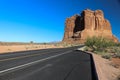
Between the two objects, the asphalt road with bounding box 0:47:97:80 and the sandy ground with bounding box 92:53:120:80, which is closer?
the asphalt road with bounding box 0:47:97:80

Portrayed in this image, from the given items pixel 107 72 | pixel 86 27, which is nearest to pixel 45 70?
pixel 107 72

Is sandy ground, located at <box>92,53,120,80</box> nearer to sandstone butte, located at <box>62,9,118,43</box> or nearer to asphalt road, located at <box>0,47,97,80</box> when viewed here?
asphalt road, located at <box>0,47,97,80</box>

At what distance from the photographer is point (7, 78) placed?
9867 millimetres

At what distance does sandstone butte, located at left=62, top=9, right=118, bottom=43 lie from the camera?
16662cm

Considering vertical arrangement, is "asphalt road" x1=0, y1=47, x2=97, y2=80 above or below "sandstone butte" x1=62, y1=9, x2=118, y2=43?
below

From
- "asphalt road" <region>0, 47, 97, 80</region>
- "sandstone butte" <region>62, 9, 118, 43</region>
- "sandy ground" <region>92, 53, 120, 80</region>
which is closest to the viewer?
"asphalt road" <region>0, 47, 97, 80</region>

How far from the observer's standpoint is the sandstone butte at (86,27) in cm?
16662

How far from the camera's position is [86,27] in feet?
553

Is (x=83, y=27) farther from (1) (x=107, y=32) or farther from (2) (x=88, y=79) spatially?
(2) (x=88, y=79)

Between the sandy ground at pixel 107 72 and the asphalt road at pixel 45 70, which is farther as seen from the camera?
the sandy ground at pixel 107 72

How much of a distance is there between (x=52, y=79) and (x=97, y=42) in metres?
41.6

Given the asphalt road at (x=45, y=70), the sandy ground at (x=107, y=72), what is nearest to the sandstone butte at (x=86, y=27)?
the sandy ground at (x=107, y=72)

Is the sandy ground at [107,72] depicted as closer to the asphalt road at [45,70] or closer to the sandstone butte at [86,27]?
the asphalt road at [45,70]

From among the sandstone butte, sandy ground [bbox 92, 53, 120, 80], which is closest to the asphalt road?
sandy ground [bbox 92, 53, 120, 80]
